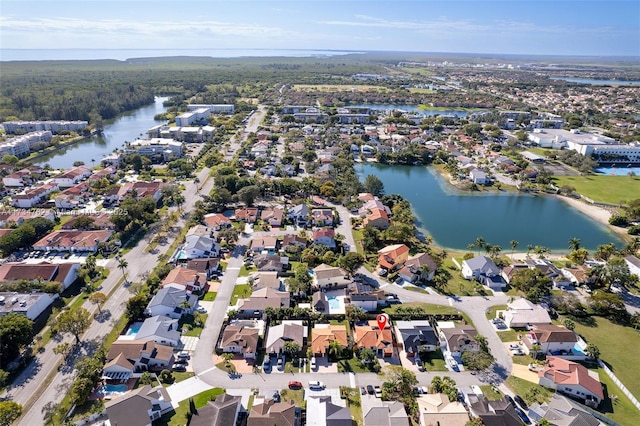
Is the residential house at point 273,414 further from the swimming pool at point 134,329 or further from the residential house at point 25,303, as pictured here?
the residential house at point 25,303

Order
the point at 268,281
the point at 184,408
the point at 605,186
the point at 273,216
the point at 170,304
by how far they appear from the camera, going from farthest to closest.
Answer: the point at 605,186, the point at 273,216, the point at 268,281, the point at 170,304, the point at 184,408

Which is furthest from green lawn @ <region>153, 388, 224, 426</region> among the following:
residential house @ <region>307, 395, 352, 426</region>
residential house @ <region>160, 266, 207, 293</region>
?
residential house @ <region>160, 266, 207, 293</region>

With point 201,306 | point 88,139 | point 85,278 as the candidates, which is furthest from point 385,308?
point 88,139

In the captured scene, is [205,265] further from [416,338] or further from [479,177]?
[479,177]

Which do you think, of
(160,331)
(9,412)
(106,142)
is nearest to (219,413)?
(160,331)

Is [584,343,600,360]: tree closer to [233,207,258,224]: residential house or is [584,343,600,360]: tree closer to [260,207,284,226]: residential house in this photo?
[260,207,284,226]: residential house

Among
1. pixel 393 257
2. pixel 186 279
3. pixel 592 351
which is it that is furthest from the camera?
pixel 393 257

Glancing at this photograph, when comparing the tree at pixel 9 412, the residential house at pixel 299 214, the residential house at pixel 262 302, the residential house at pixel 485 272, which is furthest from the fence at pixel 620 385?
the tree at pixel 9 412
